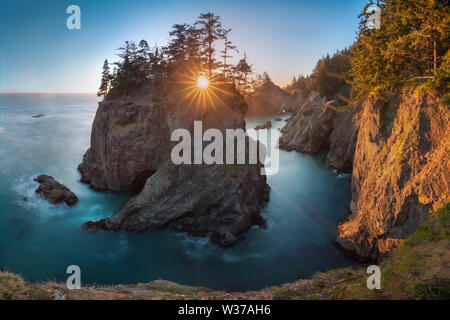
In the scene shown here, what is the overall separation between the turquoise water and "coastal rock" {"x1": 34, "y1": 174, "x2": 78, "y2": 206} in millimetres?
834

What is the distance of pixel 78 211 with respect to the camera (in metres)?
29.2

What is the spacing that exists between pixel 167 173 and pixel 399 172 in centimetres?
1995

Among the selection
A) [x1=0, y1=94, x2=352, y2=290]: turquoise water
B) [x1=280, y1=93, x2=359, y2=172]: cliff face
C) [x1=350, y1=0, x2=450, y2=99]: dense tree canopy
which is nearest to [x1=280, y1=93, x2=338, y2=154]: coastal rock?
[x1=280, y1=93, x2=359, y2=172]: cliff face

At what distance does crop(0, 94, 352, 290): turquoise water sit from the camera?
63.2 ft

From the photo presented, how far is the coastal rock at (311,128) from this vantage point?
48.9m

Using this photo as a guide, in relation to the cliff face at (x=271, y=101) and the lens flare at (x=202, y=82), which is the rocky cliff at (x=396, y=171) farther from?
the cliff face at (x=271, y=101)

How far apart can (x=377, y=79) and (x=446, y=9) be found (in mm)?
5255

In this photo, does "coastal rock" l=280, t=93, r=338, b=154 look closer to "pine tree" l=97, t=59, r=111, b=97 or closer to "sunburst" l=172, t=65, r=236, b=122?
"sunburst" l=172, t=65, r=236, b=122

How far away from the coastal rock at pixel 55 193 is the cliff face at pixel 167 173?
14.2 ft

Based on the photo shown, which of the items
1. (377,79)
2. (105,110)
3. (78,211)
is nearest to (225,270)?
(377,79)

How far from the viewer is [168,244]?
22656 millimetres

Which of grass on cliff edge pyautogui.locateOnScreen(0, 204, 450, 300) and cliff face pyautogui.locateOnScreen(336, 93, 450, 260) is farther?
cliff face pyautogui.locateOnScreen(336, 93, 450, 260)
